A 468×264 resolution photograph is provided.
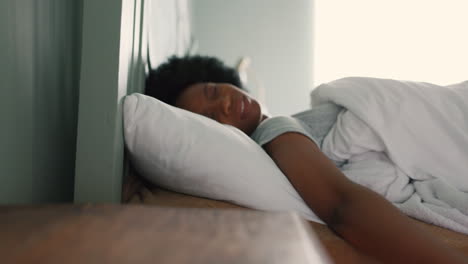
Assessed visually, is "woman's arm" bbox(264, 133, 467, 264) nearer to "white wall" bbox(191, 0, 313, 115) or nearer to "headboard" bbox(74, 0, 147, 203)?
"headboard" bbox(74, 0, 147, 203)

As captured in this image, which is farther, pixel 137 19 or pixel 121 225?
pixel 137 19

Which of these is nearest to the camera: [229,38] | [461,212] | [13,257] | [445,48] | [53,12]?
[13,257]

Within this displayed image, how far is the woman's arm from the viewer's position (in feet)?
1.90

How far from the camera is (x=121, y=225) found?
24cm

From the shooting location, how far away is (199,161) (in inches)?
26.3

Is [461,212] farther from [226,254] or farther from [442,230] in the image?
[226,254]

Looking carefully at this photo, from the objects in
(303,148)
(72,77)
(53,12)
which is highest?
(53,12)

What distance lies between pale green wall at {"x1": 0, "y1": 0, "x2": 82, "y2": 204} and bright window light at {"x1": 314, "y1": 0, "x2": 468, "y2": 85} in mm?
1961

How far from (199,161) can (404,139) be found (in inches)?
18.1

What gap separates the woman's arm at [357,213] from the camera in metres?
0.58

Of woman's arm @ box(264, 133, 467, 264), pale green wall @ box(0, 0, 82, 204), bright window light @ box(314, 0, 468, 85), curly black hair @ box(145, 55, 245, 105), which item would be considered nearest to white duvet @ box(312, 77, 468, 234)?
woman's arm @ box(264, 133, 467, 264)

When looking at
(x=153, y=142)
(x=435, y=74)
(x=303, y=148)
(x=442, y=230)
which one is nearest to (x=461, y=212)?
(x=442, y=230)

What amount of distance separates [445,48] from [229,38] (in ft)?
4.02

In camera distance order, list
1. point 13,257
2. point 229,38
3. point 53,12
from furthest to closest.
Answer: point 229,38
point 53,12
point 13,257
